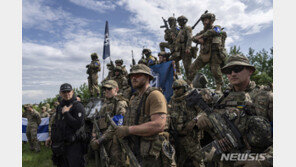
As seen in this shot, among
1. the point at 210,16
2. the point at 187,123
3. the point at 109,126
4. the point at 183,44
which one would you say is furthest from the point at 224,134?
the point at 183,44

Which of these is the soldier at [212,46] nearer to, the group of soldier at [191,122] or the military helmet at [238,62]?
the group of soldier at [191,122]

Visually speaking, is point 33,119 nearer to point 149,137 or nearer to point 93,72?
point 93,72

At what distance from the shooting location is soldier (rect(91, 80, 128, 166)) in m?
3.91

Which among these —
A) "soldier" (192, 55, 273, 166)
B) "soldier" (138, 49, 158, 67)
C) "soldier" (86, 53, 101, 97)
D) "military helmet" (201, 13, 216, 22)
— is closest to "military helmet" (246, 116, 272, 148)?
"soldier" (192, 55, 273, 166)

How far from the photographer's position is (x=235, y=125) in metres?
2.36

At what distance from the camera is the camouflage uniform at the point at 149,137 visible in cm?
282

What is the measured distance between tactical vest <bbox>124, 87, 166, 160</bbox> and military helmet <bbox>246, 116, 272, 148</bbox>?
121 cm

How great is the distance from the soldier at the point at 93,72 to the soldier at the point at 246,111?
423 inches

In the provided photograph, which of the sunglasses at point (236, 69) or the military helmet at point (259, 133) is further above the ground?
the sunglasses at point (236, 69)

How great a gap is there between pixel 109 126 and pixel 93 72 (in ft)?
29.6

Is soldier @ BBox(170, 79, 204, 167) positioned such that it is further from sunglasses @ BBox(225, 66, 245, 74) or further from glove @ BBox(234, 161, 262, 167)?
glove @ BBox(234, 161, 262, 167)

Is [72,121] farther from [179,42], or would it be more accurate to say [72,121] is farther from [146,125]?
[179,42]

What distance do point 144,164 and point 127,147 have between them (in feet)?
1.15

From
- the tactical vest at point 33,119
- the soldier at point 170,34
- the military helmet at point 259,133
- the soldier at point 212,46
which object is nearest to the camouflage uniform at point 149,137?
the military helmet at point 259,133
